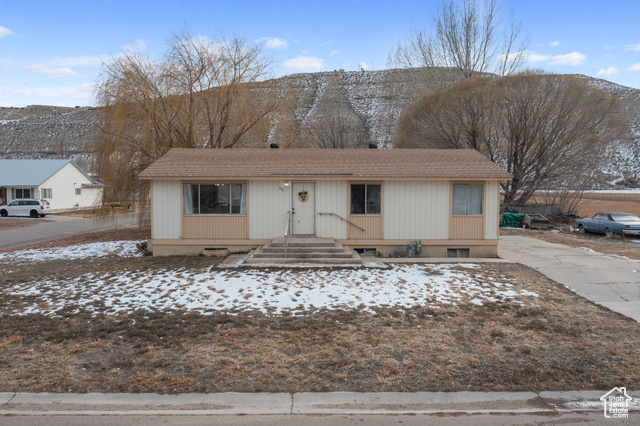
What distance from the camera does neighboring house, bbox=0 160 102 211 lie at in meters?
38.2

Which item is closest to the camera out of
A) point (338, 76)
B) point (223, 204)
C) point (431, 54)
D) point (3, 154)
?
point (223, 204)

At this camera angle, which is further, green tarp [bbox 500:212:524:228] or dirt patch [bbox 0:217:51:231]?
dirt patch [bbox 0:217:51:231]

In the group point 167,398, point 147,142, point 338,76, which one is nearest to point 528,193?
point 147,142

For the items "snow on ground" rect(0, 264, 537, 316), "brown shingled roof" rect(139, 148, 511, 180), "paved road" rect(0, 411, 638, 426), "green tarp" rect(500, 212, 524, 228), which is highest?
"brown shingled roof" rect(139, 148, 511, 180)

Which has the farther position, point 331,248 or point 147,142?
point 147,142

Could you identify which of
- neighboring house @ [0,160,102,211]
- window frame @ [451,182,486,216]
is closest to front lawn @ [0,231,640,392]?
window frame @ [451,182,486,216]

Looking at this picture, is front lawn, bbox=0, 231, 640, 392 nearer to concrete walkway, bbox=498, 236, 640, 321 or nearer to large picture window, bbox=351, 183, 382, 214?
concrete walkway, bbox=498, 236, 640, 321

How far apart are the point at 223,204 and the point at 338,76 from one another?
10827 centimetres

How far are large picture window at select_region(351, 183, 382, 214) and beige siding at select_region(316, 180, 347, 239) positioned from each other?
0.30 metres

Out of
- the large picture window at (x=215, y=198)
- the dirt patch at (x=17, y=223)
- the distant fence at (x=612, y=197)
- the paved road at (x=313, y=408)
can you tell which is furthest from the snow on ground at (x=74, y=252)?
the distant fence at (x=612, y=197)

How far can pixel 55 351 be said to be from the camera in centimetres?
633

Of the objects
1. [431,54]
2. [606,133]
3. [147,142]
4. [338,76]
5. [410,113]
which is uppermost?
[338,76]

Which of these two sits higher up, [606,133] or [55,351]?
[606,133]

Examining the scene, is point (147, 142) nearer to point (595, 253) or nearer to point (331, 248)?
point (331, 248)
